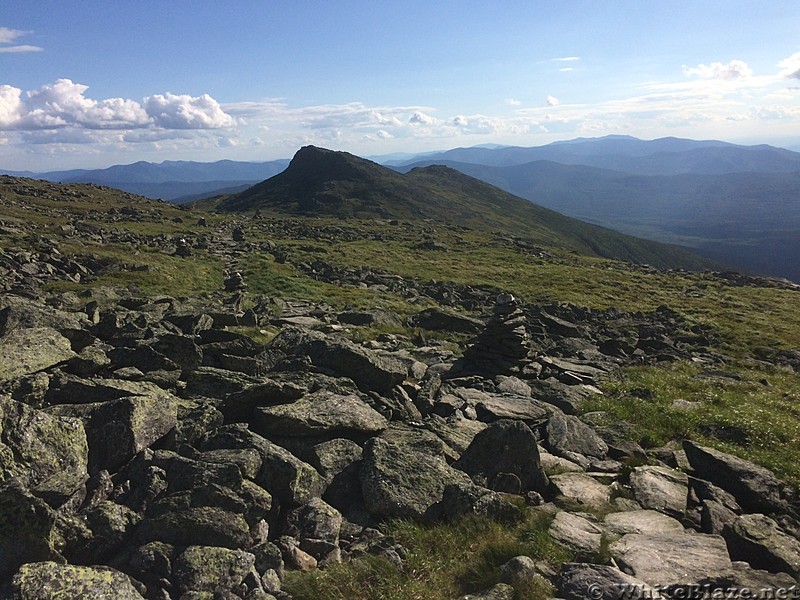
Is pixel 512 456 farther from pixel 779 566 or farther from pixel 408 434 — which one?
pixel 779 566

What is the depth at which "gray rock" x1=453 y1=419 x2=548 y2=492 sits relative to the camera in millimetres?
12438

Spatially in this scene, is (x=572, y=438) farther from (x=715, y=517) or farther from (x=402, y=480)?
(x=402, y=480)

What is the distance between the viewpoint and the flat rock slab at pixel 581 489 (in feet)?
39.6

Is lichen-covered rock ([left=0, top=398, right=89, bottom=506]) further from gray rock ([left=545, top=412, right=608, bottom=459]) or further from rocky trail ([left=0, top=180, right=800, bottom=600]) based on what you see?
gray rock ([left=545, top=412, right=608, bottom=459])

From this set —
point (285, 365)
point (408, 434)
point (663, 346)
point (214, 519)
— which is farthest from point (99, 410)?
point (663, 346)

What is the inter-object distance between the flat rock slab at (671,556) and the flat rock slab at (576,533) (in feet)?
1.38

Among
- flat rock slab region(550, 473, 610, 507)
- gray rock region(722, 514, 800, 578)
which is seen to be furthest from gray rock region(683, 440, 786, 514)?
flat rock slab region(550, 473, 610, 507)

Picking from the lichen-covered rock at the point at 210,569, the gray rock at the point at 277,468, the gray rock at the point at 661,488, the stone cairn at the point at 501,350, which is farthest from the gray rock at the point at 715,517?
the stone cairn at the point at 501,350

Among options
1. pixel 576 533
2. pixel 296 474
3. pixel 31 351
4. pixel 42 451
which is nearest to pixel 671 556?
pixel 576 533

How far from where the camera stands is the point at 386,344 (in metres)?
27.5

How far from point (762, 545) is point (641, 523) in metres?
2.21

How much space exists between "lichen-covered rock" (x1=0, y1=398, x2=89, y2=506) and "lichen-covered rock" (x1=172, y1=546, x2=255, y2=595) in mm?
2713

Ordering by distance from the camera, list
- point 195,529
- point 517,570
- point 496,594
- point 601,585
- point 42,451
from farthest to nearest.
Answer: point 42,451 < point 195,529 < point 517,570 < point 601,585 < point 496,594

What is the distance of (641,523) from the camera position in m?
11.0
